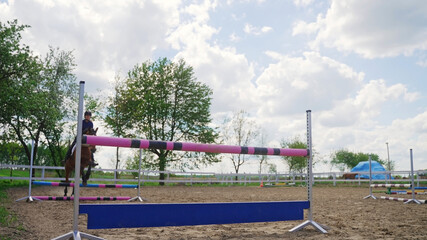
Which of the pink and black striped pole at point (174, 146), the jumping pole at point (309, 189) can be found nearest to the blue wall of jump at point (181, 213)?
the jumping pole at point (309, 189)

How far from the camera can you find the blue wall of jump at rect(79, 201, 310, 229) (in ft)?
10.4

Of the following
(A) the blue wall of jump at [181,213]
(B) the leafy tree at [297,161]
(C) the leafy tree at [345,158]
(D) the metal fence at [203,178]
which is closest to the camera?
(A) the blue wall of jump at [181,213]

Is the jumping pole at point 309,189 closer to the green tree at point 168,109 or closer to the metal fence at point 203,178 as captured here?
the metal fence at point 203,178

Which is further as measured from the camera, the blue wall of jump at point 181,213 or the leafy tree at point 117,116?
the leafy tree at point 117,116

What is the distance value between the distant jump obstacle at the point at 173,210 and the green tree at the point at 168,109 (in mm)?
20678

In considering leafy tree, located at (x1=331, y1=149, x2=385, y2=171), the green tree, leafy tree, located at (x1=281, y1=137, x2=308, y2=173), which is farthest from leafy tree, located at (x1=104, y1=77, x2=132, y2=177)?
leafy tree, located at (x1=331, y1=149, x2=385, y2=171)

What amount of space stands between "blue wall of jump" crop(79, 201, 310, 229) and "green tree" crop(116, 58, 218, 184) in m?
20.7

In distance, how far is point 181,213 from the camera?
3.49 m

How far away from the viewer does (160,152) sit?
24.6 metres

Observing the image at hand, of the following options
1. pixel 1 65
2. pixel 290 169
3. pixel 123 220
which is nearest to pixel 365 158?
pixel 290 169

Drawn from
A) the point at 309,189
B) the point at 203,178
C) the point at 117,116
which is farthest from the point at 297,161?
the point at 309,189

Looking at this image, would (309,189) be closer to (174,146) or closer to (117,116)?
(174,146)

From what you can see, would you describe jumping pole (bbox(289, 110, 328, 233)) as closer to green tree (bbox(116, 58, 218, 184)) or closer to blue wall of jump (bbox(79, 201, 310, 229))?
blue wall of jump (bbox(79, 201, 310, 229))

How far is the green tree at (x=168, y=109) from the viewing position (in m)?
24.8
